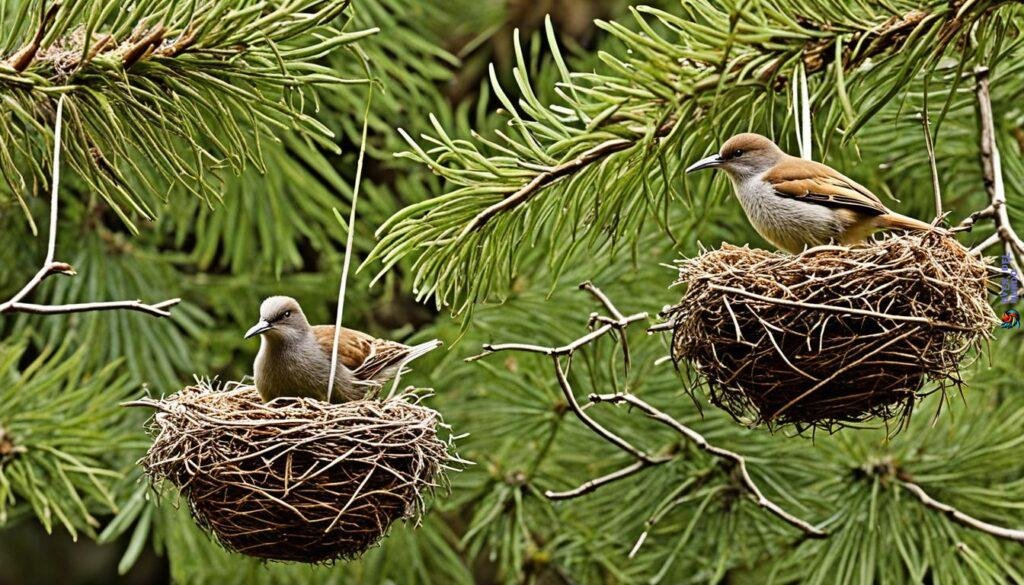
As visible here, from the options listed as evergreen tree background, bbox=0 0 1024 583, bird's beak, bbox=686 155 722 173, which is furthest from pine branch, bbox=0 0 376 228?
bird's beak, bbox=686 155 722 173

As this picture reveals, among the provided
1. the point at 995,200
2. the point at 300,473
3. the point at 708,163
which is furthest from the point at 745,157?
the point at 300,473

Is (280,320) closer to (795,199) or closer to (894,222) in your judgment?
(795,199)

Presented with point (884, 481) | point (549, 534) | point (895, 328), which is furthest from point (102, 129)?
point (549, 534)

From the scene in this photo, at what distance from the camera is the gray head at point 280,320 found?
8.68 feet

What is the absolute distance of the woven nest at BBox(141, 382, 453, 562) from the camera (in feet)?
6.50

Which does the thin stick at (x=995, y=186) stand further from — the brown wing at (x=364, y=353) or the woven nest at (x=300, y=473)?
the brown wing at (x=364, y=353)

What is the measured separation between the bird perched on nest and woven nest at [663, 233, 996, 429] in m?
0.88

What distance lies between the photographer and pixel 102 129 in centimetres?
195

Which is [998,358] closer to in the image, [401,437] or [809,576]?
[809,576]

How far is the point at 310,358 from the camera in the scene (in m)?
2.70

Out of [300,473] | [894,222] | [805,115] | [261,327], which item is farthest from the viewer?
[261,327]

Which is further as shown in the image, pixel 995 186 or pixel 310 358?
pixel 310 358

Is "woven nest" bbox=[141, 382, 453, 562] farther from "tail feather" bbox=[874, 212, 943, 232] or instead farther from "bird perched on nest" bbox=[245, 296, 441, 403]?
"tail feather" bbox=[874, 212, 943, 232]

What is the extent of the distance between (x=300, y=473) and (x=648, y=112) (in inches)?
29.2
